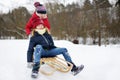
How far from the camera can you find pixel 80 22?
26672 millimetres

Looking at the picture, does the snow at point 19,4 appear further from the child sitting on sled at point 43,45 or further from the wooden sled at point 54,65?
the wooden sled at point 54,65

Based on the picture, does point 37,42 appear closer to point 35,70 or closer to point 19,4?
point 35,70

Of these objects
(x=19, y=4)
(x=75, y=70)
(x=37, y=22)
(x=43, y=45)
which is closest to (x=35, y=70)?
(x=43, y=45)

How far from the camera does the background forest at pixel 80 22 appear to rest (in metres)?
23.0

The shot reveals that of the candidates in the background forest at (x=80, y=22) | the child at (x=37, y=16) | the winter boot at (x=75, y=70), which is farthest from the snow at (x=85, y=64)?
the background forest at (x=80, y=22)

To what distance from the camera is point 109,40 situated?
75.3 feet

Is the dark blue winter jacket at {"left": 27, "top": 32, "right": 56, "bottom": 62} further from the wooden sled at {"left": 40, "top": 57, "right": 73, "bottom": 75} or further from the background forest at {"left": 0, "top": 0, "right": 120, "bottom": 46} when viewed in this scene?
the background forest at {"left": 0, "top": 0, "right": 120, "bottom": 46}

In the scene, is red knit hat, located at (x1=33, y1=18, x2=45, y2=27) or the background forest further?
the background forest

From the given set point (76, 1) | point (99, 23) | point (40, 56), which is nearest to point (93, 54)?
point (40, 56)

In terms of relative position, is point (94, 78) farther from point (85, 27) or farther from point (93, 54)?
point (85, 27)

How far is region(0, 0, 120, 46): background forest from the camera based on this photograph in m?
23.0

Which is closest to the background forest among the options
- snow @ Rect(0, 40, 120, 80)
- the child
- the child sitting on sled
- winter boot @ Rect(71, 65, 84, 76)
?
snow @ Rect(0, 40, 120, 80)

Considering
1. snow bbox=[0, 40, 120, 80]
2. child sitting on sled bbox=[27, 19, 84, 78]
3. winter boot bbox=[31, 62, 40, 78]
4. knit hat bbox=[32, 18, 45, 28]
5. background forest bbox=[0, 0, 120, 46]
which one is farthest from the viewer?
background forest bbox=[0, 0, 120, 46]

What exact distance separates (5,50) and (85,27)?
821 inches
